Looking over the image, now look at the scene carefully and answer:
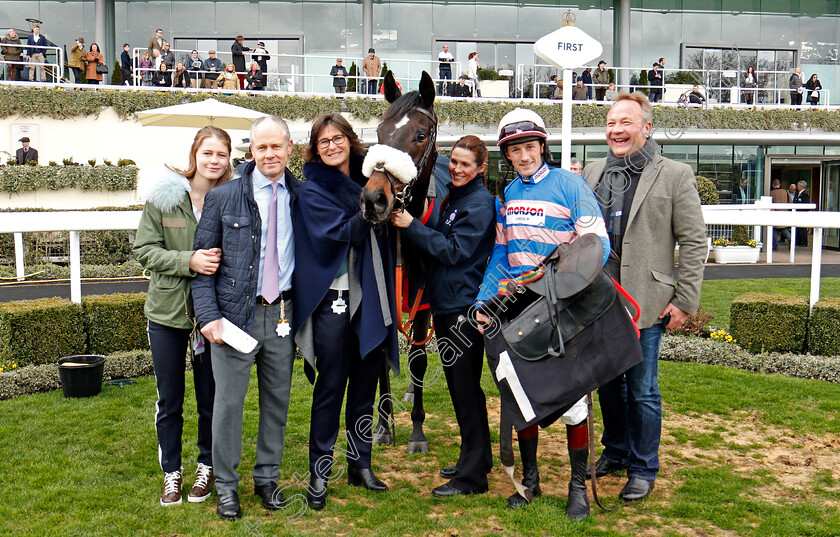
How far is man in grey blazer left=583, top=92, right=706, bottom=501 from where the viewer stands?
3.54 meters

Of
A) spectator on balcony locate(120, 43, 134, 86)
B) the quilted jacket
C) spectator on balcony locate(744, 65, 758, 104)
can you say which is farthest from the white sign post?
spectator on balcony locate(744, 65, 758, 104)

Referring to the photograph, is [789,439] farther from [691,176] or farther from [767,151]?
[767,151]

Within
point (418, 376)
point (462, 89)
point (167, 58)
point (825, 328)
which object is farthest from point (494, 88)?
point (418, 376)

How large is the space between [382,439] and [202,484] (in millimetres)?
1347

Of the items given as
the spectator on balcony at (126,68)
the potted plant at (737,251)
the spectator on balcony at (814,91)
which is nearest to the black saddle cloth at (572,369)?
the potted plant at (737,251)

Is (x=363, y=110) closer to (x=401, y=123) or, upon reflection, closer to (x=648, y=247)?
(x=401, y=123)

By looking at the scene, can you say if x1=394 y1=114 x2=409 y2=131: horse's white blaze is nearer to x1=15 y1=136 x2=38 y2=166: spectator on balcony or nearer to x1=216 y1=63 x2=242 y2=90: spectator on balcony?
x1=15 y1=136 x2=38 y2=166: spectator on balcony

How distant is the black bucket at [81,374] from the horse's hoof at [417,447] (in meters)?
2.73

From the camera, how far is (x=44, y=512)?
339 cm

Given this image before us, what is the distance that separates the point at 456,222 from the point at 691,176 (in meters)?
1.29

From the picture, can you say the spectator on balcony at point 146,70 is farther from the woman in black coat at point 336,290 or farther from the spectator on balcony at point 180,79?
the woman in black coat at point 336,290

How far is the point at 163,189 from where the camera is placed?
11.1 feet

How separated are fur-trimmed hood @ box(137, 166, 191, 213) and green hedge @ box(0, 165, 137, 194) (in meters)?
15.3

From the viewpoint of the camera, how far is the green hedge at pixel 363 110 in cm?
1786
